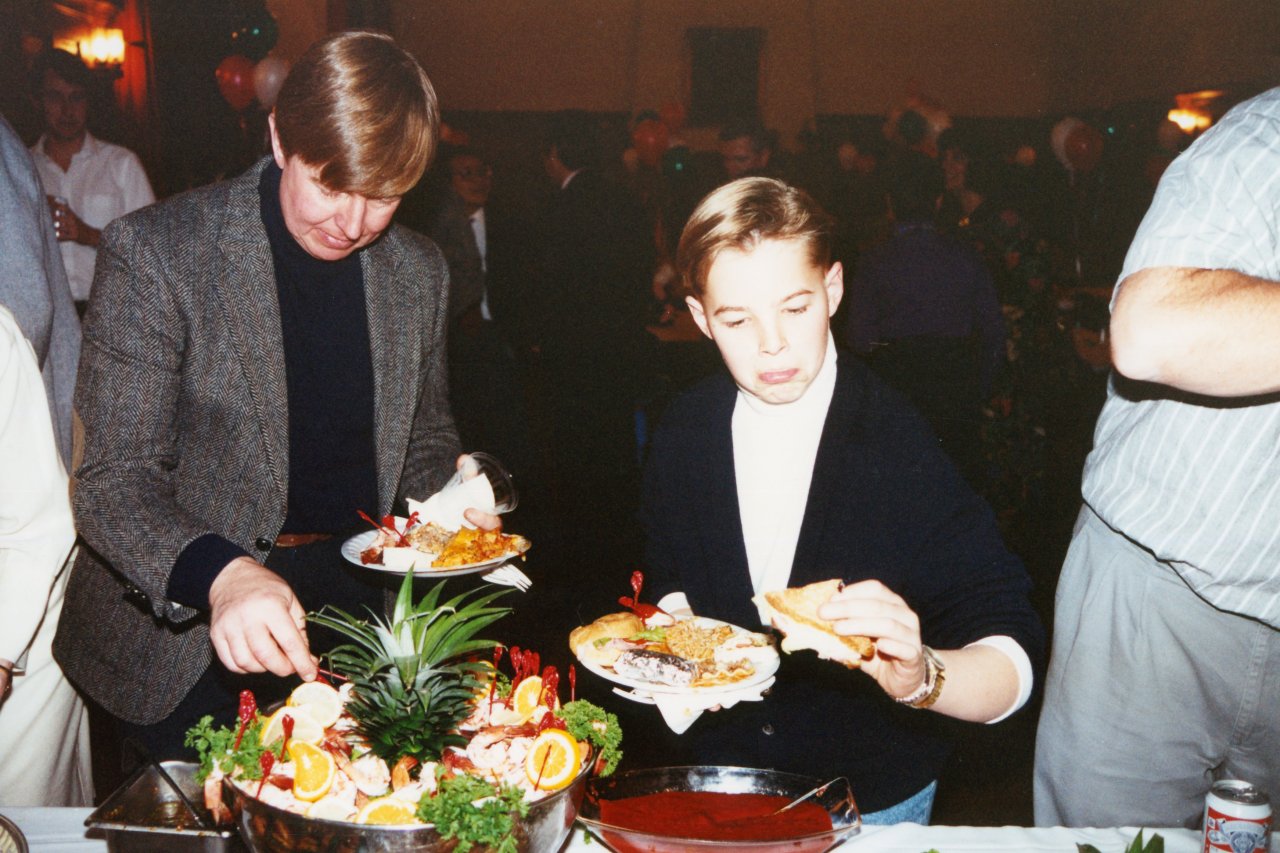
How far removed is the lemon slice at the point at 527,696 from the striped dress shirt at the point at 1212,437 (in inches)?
44.8

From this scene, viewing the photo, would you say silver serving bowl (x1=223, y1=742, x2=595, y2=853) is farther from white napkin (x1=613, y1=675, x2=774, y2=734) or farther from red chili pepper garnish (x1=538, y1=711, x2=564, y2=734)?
white napkin (x1=613, y1=675, x2=774, y2=734)

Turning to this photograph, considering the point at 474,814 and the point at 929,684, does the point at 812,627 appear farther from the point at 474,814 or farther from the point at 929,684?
the point at 474,814

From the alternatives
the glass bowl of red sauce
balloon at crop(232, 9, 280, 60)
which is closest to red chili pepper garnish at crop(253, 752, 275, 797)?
the glass bowl of red sauce

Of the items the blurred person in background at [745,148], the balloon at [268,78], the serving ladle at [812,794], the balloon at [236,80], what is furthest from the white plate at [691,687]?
the balloon at [236,80]

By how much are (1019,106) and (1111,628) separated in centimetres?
1235

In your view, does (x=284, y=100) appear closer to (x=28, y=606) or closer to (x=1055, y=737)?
(x=28, y=606)

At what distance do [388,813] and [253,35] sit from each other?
715cm

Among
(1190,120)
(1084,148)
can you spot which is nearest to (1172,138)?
(1084,148)

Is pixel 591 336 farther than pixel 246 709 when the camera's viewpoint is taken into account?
Yes

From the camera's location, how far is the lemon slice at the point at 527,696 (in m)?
1.30

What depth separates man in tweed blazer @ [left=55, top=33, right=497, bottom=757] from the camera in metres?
1.83

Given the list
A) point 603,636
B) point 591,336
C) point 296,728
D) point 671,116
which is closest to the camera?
point 296,728

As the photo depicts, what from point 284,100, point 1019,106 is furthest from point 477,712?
point 1019,106

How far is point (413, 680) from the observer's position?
3.90 ft
